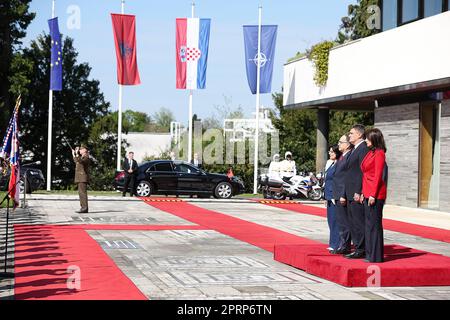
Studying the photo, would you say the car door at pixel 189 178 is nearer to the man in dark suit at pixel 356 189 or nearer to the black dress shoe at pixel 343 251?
the black dress shoe at pixel 343 251

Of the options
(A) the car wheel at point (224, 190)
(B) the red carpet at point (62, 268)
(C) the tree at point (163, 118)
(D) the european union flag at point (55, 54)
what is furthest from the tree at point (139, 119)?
(B) the red carpet at point (62, 268)

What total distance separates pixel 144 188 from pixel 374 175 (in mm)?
19850

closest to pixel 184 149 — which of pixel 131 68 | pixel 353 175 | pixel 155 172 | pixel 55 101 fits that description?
pixel 55 101

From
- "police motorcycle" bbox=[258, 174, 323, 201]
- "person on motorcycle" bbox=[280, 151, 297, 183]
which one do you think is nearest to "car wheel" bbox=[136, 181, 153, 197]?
"police motorcycle" bbox=[258, 174, 323, 201]

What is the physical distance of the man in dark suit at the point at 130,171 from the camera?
2897 centimetres

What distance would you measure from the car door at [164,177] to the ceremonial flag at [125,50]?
6.55 metres

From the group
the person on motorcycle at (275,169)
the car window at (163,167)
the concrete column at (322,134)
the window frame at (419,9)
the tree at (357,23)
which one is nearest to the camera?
the window frame at (419,9)

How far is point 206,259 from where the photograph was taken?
12016 millimetres

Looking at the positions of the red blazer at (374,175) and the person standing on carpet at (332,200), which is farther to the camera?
the person standing on carpet at (332,200)

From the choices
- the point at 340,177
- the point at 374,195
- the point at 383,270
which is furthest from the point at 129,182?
the point at 383,270

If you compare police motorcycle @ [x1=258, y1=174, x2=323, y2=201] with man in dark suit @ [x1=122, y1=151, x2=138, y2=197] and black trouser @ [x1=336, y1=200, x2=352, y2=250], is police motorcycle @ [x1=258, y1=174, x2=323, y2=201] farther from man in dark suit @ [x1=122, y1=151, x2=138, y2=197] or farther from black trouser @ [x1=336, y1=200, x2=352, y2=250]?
black trouser @ [x1=336, y1=200, x2=352, y2=250]

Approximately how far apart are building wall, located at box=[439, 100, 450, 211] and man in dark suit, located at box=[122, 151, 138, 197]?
11.2 meters

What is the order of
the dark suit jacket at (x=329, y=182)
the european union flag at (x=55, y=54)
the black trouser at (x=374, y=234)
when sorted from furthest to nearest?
the european union flag at (x=55, y=54), the dark suit jacket at (x=329, y=182), the black trouser at (x=374, y=234)
